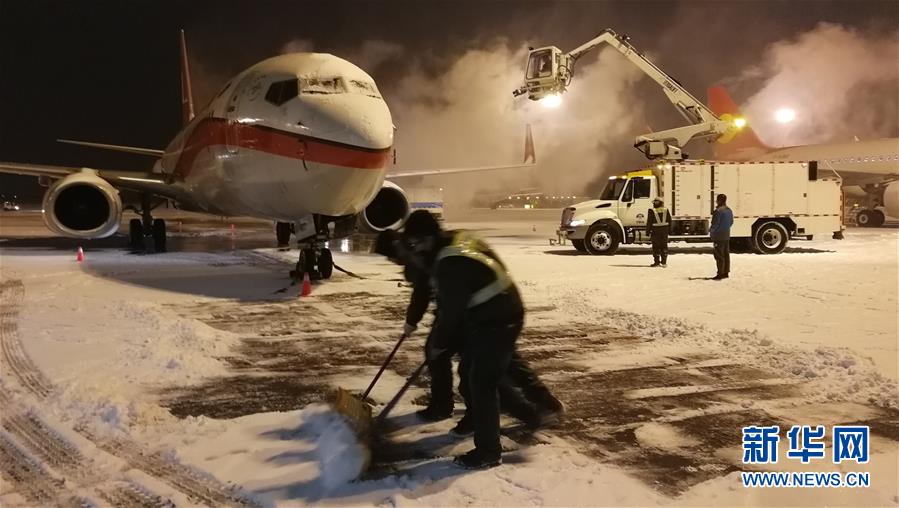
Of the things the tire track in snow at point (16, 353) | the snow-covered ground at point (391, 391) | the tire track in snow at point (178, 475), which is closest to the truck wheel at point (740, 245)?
the snow-covered ground at point (391, 391)

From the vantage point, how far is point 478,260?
3.61 meters

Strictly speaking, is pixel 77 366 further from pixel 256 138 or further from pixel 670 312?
pixel 670 312

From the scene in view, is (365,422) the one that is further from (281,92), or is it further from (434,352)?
(281,92)

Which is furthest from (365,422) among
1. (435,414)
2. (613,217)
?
(613,217)

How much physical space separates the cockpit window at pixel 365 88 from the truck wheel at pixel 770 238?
12.7m

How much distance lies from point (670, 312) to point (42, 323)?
7.91 meters

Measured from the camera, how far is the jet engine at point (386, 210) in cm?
1356

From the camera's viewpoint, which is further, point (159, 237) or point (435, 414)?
point (159, 237)

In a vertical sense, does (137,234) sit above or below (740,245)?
above

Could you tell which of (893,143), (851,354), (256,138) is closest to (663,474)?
(851,354)

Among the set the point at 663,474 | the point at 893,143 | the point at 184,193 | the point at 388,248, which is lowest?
the point at 663,474

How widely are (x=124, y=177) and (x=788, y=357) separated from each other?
46.9 feet

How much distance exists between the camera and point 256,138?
9.68 m

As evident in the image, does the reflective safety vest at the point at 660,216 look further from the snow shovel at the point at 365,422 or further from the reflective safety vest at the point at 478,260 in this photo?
the reflective safety vest at the point at 478,260
